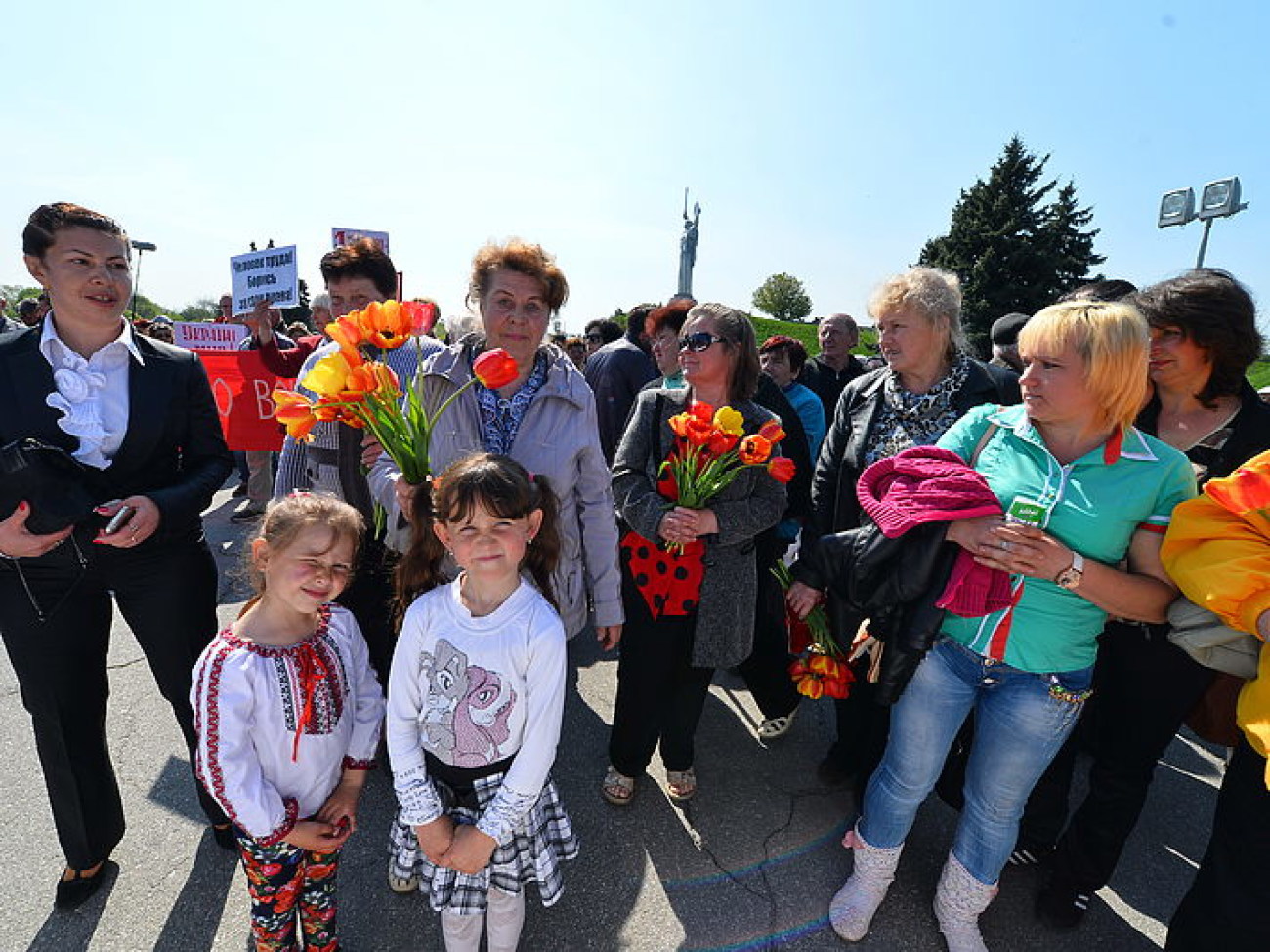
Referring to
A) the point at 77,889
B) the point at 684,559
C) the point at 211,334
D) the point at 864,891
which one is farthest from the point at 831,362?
the point at 211,334

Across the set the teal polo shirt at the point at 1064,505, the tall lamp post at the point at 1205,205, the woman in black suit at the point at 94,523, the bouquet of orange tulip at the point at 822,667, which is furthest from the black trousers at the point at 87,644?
the tall lamp post at the point at 1205,205

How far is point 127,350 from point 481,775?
179 centimetres

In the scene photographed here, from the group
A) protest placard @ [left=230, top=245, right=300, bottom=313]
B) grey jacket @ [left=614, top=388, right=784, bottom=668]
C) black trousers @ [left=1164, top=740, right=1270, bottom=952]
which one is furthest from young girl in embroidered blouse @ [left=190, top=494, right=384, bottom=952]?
protest placard @ [left=230, top=245, right=300, bottom=313]

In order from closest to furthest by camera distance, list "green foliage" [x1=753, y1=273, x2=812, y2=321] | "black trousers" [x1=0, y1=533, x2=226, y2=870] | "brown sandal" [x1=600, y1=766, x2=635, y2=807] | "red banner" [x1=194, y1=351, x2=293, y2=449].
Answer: "black trousers" [x1=0, y1=533, x2=226, y2=870] < "brown sandal" [x1=600, y1=766, x2=635, y2=807] < "red banner" [x1=194, y1=351, x2=293, y2=449] < "green foliage" [x1=753, y1=273, x2=812, y2=321]

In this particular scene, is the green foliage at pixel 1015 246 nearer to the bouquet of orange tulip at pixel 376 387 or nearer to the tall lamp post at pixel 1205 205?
the tall lamp post at pixel 1205 205

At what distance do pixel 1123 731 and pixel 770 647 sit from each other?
132 cm

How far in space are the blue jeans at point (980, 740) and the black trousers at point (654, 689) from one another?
2.65 feet

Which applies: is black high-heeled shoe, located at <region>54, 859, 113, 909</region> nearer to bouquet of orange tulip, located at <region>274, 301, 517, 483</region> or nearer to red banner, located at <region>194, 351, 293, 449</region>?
bouquet of orange tulip, located at <region>274, 301, 517, 483</region>

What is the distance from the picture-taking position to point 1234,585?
1.41 meters

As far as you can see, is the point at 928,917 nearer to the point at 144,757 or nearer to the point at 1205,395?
the point at 1205,395

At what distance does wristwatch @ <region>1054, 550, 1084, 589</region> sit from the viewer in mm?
1632

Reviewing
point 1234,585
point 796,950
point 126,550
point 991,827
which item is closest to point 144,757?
point 126,550

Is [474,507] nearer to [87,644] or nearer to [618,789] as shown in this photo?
[87,644]

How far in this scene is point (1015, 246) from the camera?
29.2m
